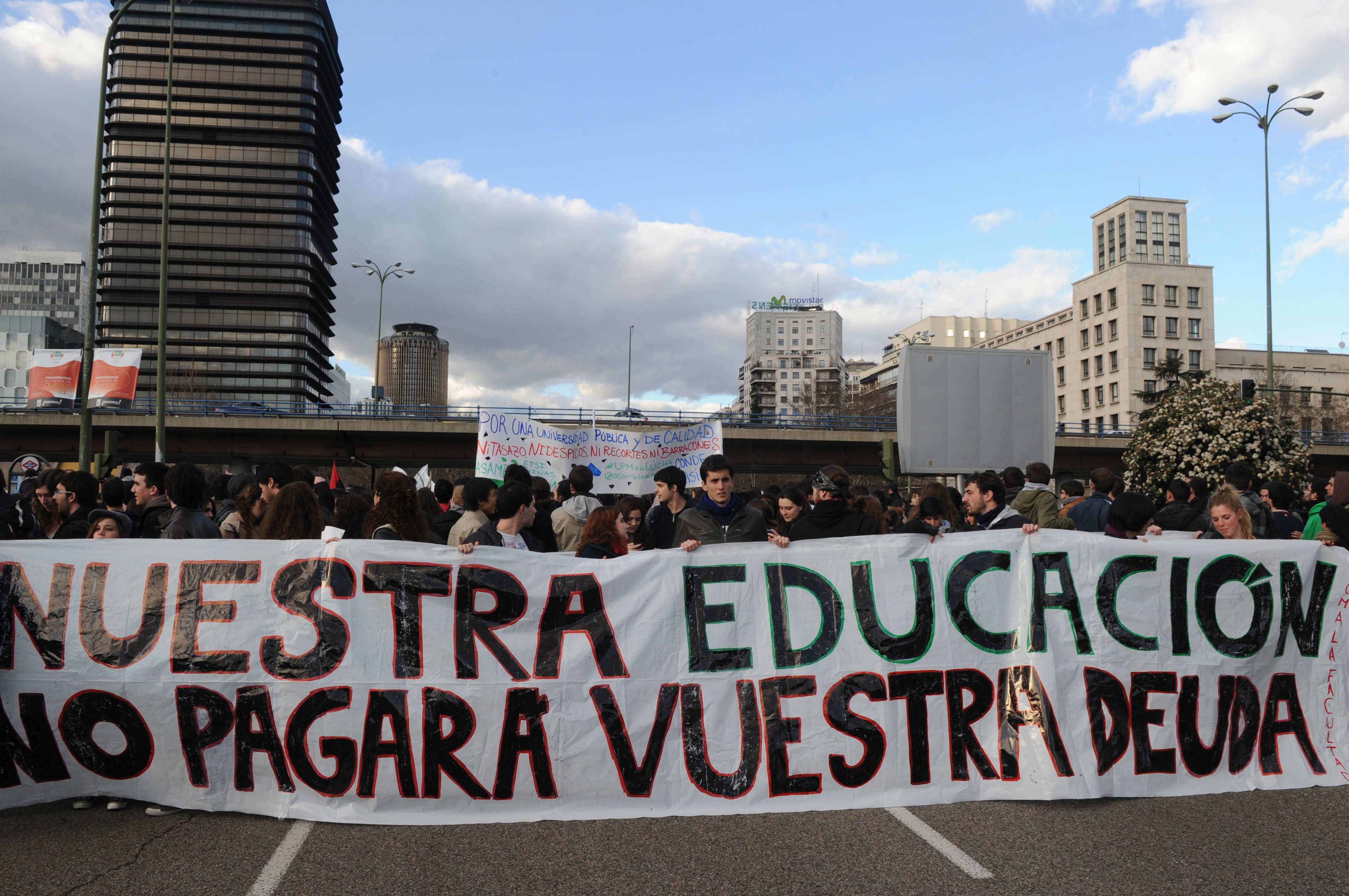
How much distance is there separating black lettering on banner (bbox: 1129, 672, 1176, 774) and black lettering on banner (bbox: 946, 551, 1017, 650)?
714 millimetres

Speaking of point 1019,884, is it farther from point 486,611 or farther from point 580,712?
point 486,611

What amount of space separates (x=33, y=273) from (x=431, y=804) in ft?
686

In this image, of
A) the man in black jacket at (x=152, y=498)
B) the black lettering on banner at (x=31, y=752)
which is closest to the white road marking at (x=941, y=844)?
the black lettering on banner at (x=31, y=752)

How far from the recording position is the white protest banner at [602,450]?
1366cm

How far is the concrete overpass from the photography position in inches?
1459

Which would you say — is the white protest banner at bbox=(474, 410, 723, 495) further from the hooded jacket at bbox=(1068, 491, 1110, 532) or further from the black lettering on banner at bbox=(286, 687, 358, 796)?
the black lettering on banner at bbox=(286, 687, 358, 796)

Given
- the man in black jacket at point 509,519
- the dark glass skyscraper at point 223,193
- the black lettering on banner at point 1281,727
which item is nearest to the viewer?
the black lettering on banner at point 1281,727

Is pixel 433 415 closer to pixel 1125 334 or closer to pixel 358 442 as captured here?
pixel 358 442

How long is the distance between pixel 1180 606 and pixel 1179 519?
2704mm

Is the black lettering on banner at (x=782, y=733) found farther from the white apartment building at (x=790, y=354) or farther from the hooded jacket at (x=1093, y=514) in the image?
the white apartment building at (x=790, y=354)

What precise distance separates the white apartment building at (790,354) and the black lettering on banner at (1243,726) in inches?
6136

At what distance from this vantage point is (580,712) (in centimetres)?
488

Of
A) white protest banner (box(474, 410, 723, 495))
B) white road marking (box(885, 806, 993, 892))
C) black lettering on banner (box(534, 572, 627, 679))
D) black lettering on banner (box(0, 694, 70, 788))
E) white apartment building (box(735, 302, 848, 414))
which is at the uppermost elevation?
white apartment building (box(735, 302, 848, 414))

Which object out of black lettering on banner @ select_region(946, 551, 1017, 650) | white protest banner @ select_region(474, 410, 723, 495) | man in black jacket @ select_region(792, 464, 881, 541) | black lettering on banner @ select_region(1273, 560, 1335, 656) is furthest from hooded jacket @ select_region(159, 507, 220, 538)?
white protest banner @ select_region(474, 410, 723, 495)
